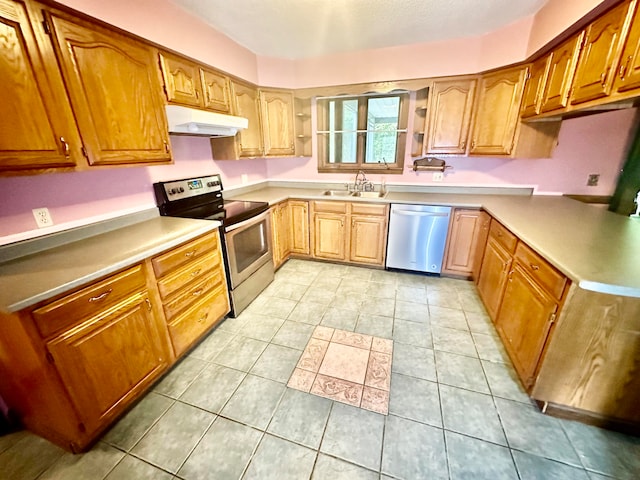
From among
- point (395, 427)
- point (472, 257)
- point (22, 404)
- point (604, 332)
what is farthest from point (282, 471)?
point (472, 257)

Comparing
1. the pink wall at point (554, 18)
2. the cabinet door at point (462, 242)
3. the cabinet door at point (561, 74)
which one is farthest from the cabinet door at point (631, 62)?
the cabinet door at point (462, 242)

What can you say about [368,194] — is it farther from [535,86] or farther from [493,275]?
[535,86]

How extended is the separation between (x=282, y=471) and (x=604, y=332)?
1674mm

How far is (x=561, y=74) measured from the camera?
1.86 metres

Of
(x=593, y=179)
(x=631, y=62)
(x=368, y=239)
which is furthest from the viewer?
(x=368, y=239)

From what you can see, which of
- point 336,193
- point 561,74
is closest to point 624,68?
point 561,74

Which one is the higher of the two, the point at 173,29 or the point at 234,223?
the point at 173,29

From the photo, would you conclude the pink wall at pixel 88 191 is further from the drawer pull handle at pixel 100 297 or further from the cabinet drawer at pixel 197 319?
the cabinet drawer at pixel 197 319

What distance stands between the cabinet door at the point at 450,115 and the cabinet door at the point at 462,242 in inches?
27.5

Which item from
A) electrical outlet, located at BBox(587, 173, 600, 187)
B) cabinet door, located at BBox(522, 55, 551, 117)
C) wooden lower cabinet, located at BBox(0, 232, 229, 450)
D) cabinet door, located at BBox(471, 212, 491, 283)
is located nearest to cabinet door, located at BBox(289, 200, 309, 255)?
wooden lower cabinet, located at BBox(0, 232, 229, 450)

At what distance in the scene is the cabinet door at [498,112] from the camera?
236cm

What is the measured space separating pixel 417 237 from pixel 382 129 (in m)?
1.40

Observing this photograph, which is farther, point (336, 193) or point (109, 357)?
point (336, 193)

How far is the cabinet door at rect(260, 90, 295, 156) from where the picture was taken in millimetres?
2990
